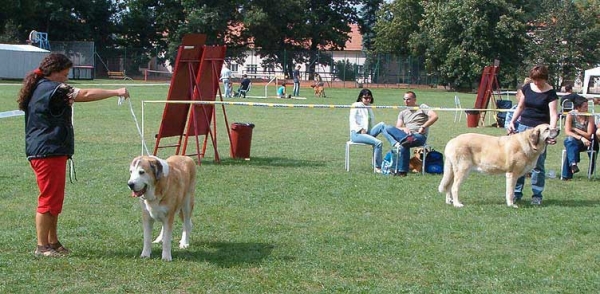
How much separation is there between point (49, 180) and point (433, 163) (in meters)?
7.57

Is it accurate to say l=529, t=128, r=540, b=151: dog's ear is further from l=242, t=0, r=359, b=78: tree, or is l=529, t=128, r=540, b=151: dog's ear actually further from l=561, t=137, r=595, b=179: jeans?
l=242, t=0, r=359, b=78: tree

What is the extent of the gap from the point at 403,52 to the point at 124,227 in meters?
62.2

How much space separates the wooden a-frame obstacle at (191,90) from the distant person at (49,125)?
20.5 feet

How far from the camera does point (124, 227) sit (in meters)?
7.80

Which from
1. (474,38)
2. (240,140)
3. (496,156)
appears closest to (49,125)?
(496,156)

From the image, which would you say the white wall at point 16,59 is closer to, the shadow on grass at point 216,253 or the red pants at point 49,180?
the shadow on grass at point 216,253

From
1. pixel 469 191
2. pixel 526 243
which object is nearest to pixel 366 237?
pixel 526 243

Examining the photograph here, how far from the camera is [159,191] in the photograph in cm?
649

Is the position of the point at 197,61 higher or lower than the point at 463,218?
higher

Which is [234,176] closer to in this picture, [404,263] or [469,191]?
[469,191]

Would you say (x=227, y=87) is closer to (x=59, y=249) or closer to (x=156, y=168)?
(x=59, y=249)

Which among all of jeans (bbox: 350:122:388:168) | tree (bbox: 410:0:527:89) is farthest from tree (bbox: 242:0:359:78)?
jeans (bbox: 350:122:388:168)

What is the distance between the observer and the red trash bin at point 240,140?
13.7 meters

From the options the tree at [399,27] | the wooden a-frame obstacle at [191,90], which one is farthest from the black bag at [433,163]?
the tree at [399,27]
